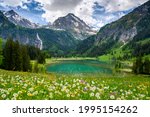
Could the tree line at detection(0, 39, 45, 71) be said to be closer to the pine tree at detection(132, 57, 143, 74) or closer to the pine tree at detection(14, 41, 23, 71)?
the pine tree at detection(14, 41, 23, 71)

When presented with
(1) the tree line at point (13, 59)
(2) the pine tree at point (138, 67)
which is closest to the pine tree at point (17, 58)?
(1) the tree line at point (13, 59)

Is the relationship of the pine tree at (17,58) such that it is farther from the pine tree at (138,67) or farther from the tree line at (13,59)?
the pine tree at (138,67)

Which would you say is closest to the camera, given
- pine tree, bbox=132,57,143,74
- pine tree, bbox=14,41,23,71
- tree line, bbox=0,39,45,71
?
tree line, bbox=0,39,45,71

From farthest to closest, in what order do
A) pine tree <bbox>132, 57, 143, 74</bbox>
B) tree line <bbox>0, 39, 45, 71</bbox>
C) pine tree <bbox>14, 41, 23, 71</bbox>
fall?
1. pine tree <bbox>132, 57, 143, 74</bbox>
2. pine tree <bbox>14, 41, 23, 71</bbox>
3. tree line <bbox>0, 39, 45, 71</bbox>

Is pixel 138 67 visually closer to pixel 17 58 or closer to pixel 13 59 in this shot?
pixel 17 58

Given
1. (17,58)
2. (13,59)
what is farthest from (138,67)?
(13,59)

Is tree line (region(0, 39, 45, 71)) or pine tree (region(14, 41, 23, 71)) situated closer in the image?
tree line (region(0, 39, 45, 71))

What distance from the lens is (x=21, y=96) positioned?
11.2 metres

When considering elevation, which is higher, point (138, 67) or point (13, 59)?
point (13, 59)

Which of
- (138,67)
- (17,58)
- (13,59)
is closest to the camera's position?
(13,59)

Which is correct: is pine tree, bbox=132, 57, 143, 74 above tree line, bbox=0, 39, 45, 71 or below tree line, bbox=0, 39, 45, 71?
below

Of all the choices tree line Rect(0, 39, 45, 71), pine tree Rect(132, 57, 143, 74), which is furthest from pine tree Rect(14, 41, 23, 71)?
pine tree Rect(132, 57, 143, 74)

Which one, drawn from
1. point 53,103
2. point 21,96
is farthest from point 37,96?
point 53,103

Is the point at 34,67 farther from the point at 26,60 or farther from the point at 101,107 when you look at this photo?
the point at 101,107
